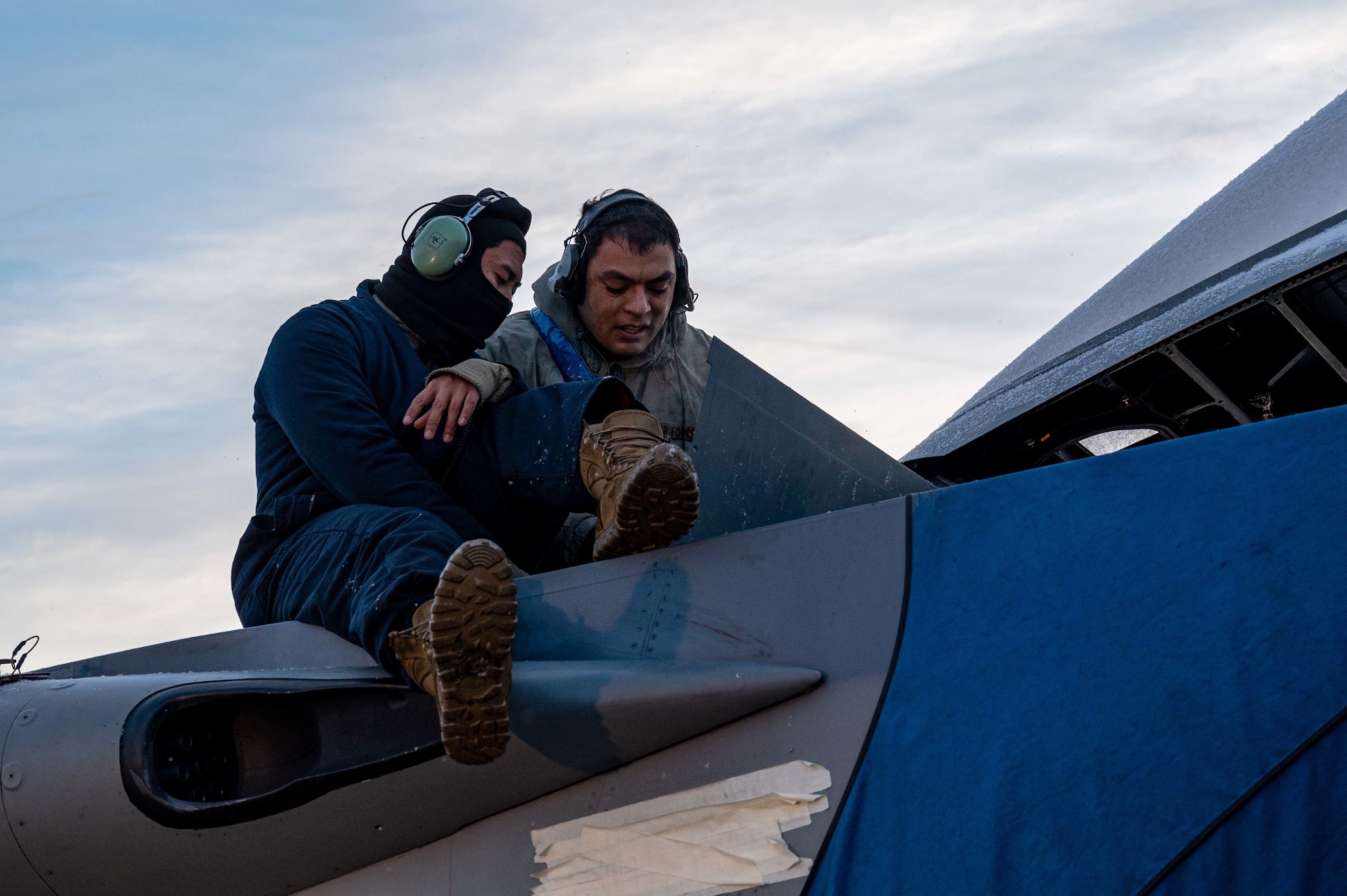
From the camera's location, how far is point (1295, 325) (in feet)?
11.6

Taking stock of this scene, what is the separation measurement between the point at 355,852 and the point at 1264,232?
342 cm

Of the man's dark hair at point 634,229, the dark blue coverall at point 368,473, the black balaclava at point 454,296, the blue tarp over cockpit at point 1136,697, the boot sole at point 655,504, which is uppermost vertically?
the man's dark hair at point 634,229

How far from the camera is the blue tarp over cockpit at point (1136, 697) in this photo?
2.24m

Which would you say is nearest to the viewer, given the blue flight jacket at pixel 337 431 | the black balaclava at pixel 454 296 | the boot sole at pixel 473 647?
the boot sole at pixel 473 647

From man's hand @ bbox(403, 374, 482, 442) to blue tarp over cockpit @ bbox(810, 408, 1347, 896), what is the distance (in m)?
1.37

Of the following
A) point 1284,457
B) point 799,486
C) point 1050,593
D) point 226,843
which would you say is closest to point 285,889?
point 226,843

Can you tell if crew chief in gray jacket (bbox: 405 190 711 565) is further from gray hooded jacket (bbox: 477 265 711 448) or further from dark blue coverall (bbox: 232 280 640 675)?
dark blue coverall (bbox: 232 280 640 675)

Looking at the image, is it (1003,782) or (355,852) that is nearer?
(1003,782)

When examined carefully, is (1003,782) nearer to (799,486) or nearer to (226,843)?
(799,486)

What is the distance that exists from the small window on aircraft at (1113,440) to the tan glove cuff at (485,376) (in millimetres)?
1954

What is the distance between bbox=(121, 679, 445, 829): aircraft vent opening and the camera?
9.30ft

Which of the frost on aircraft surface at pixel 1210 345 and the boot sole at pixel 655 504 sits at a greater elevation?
the frost on aircraft surface at pixel 1210 345

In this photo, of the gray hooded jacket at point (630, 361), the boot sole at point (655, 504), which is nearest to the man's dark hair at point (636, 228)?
the gray hooded jacket at point (630, 361)

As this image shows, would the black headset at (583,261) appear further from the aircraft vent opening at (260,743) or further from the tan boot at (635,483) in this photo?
the aircraft vent opening at (260,743)
